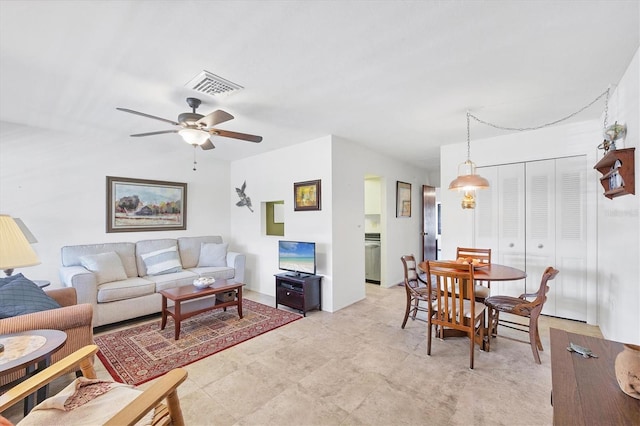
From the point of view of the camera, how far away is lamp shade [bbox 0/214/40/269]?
1515mm

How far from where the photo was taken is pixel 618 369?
3.20 ft

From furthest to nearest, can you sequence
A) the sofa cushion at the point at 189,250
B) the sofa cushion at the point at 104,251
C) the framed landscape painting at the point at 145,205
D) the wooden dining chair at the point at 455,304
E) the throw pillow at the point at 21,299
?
the sofa cushion at the point at 189,250 → the framed landscape painting at the point at 145,205 → the sofa cushion at the point at 104,251 → the wooden dining chair at the point at 455,304 → the throw pillow at the point at 21,299

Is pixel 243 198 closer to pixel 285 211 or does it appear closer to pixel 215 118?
pixel 285 211

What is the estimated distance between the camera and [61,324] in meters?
2.04

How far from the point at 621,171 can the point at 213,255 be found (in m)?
4.95

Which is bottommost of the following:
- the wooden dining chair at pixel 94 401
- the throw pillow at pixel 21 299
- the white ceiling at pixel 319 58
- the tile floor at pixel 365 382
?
the tile floor at pixel 365 382

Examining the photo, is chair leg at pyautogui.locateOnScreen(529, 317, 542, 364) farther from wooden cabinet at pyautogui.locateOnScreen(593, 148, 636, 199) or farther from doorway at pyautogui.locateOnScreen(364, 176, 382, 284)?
doorway at pyautogui.locateOnScreen(364, 176, 382, 284)

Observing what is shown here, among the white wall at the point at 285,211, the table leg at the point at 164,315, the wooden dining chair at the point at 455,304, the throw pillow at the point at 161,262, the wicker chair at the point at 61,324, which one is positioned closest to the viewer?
Result: the wicker chair at the point at 61,324

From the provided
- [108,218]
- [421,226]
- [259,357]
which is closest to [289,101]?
[259,357]

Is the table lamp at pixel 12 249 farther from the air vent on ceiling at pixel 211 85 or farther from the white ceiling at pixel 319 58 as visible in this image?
the air vent on ceiling at pixel 211 85

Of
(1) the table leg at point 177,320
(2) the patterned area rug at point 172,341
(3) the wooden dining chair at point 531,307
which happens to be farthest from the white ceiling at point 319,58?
(2) the patterned area rug at point 172,341

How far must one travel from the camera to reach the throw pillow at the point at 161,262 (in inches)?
162

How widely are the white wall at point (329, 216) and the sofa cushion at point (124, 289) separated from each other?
1811 millimetres

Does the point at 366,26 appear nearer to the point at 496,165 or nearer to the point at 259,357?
the point at 259,357
